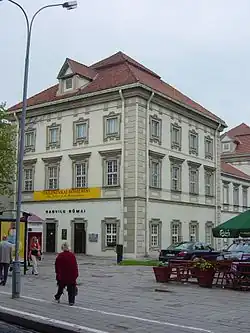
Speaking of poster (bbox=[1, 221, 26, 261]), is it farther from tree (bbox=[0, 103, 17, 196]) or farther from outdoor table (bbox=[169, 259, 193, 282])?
tree (bbox=[0, 103, 17, 196])

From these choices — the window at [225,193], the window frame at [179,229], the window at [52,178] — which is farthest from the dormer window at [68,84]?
the window at [225,193]

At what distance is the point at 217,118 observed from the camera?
168 ft

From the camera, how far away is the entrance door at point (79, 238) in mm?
42281

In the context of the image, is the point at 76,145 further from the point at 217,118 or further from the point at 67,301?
the point at 67,301

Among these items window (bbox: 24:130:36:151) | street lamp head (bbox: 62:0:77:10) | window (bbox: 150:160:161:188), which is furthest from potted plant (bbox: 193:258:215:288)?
window (bbox: 24:130:36:151)

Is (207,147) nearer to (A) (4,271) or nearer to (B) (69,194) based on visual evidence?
(B) (69,194)

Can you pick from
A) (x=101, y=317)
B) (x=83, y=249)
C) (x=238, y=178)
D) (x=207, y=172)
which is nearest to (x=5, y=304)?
(x=101, y=317)

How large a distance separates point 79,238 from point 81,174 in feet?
16.6

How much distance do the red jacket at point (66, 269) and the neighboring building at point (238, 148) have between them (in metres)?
59.3

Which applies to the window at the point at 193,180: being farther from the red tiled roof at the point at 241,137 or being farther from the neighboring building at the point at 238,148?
the red tiled roof at the point at 241,137

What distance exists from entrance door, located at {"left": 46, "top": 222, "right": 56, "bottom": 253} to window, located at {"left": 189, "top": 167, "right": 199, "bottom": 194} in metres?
12.0

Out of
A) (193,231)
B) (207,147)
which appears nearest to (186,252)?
(193,231)

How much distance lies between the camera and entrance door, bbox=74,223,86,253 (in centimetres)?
4228

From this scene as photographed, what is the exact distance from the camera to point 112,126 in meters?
41.5
